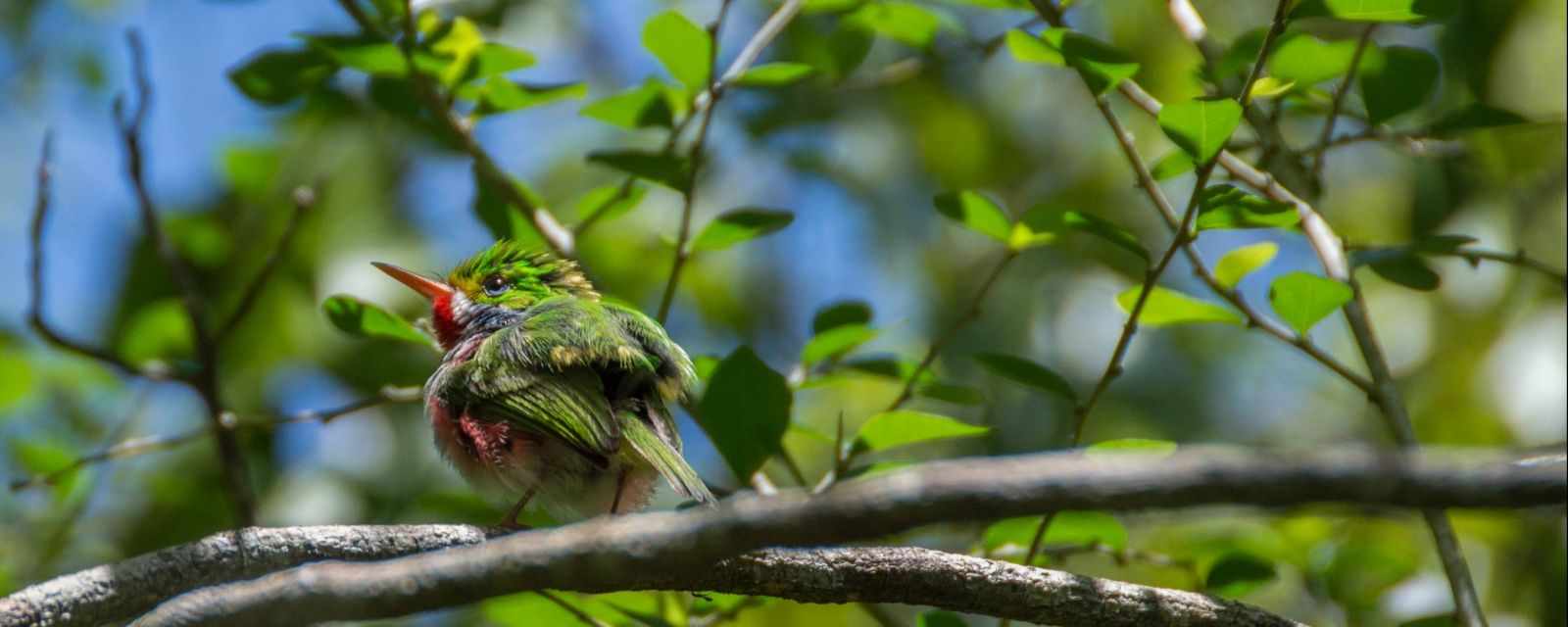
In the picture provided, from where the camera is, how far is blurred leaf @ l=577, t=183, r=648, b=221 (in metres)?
3.62

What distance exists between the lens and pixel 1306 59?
3.01m

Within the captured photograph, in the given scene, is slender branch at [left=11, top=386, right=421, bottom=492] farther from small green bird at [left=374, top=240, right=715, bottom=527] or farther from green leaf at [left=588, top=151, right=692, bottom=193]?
green leaf at [left=588, top=151, right=692, bottom=193]

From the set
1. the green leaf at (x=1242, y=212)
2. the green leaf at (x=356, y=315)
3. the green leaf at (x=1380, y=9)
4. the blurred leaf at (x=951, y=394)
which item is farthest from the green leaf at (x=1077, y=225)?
the green leaf at (x=356, y=315)

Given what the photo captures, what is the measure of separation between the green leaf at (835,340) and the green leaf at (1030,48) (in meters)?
0.79

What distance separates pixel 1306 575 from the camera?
3486mm

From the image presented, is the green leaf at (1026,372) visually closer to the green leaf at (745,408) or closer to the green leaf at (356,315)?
the green leaf at (745,408)

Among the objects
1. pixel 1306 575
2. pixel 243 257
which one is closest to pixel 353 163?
pixel 243 257

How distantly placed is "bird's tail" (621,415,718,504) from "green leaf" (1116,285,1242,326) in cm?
98

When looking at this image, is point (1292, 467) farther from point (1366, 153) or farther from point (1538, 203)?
point (1366, 153)

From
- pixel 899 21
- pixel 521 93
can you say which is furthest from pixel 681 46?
pixel 899 21

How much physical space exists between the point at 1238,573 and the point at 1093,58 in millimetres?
1209

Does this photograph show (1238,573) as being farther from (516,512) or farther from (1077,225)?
(516,512)

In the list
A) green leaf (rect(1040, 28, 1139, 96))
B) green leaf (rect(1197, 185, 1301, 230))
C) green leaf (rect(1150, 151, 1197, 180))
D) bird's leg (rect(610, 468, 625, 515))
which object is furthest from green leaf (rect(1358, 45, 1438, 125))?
bird's leg (rect(610, 468, 625, 515))

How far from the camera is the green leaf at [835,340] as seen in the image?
3371 millimetres
